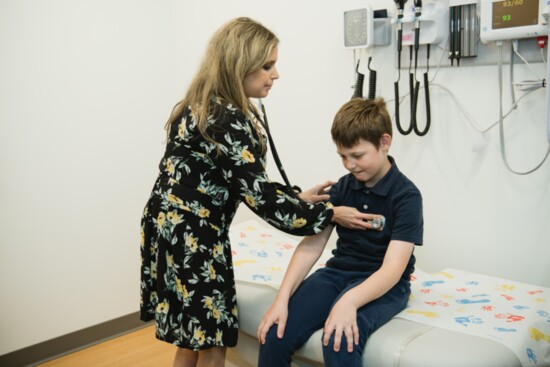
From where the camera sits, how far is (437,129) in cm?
217

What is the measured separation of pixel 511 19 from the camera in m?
1.85

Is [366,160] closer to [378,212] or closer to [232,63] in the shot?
[378,212]

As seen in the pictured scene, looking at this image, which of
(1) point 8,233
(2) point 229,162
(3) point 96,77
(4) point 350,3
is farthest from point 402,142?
(1) point 8,233

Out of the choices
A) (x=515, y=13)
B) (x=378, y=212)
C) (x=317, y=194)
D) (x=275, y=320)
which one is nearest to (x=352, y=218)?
(x=378, y=212)

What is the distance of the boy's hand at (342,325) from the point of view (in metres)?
1.50

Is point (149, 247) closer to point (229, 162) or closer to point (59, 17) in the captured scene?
point (229, 162)

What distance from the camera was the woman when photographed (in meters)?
1.61

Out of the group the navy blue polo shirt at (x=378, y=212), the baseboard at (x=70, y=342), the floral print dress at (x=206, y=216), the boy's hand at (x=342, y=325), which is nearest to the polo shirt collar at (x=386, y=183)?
the navy blue polo shirt at (x=378, y=212)

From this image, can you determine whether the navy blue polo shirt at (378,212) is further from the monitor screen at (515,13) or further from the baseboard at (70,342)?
the baseboard at (70,342)

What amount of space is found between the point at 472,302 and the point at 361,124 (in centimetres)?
61

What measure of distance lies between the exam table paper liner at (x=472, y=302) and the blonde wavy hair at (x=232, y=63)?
1.97ft

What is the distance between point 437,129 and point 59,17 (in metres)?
1.60

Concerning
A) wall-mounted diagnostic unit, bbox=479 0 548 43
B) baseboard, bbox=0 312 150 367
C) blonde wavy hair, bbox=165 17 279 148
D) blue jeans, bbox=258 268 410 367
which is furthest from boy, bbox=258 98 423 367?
baseboard, bbox=0 312 150 367

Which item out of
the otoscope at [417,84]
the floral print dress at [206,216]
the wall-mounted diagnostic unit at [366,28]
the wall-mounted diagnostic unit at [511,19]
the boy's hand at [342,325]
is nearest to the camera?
the boy's hand at [342,325]
